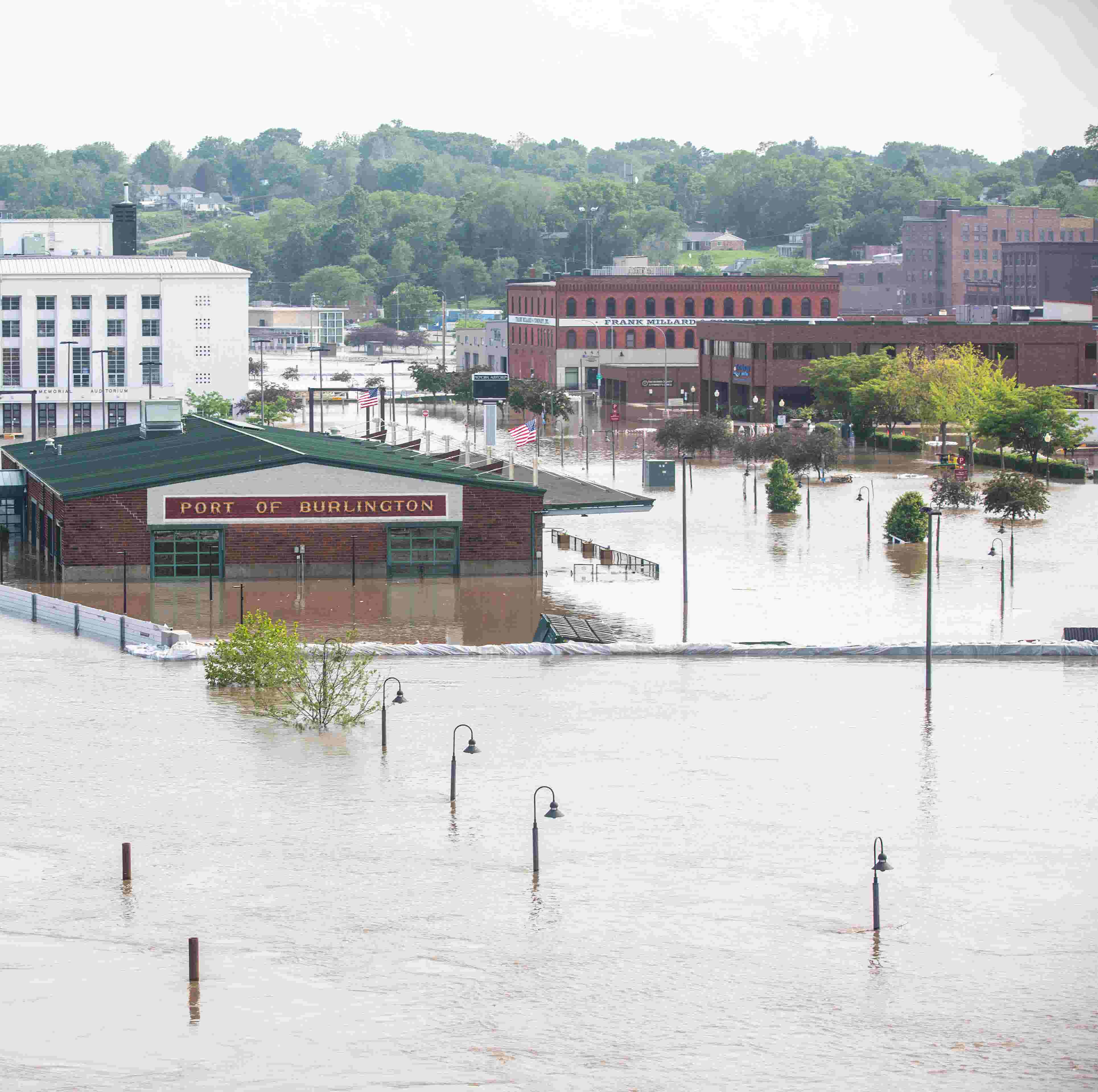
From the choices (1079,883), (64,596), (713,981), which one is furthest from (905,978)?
(64,596)

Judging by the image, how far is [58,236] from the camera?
176 m

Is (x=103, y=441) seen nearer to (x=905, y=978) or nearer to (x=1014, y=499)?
(x=1014, y=499)

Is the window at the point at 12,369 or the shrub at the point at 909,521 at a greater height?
the window at the point at 12,369

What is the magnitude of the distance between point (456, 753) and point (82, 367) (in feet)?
329

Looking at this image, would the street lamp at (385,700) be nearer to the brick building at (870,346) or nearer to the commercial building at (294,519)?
the commercial building at (294,519)

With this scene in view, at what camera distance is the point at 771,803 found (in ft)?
142

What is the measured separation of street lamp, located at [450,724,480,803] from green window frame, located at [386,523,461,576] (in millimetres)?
25412

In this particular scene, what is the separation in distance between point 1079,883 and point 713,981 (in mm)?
8928

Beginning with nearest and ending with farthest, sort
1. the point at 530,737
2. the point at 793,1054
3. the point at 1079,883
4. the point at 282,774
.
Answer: the point at 793,1054 → the point at 1079,883 → the point at 282,774 → the point at 530,737

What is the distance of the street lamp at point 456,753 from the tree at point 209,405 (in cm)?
9134

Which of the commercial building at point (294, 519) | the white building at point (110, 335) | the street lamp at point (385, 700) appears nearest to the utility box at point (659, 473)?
the commercial building at point (294, 519)

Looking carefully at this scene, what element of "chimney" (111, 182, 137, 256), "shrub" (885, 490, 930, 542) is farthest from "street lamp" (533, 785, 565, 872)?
"chimney" (111, 182, 137, 256)

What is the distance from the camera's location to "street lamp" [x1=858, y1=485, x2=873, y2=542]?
88.2m

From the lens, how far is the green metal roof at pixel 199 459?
74.1m
